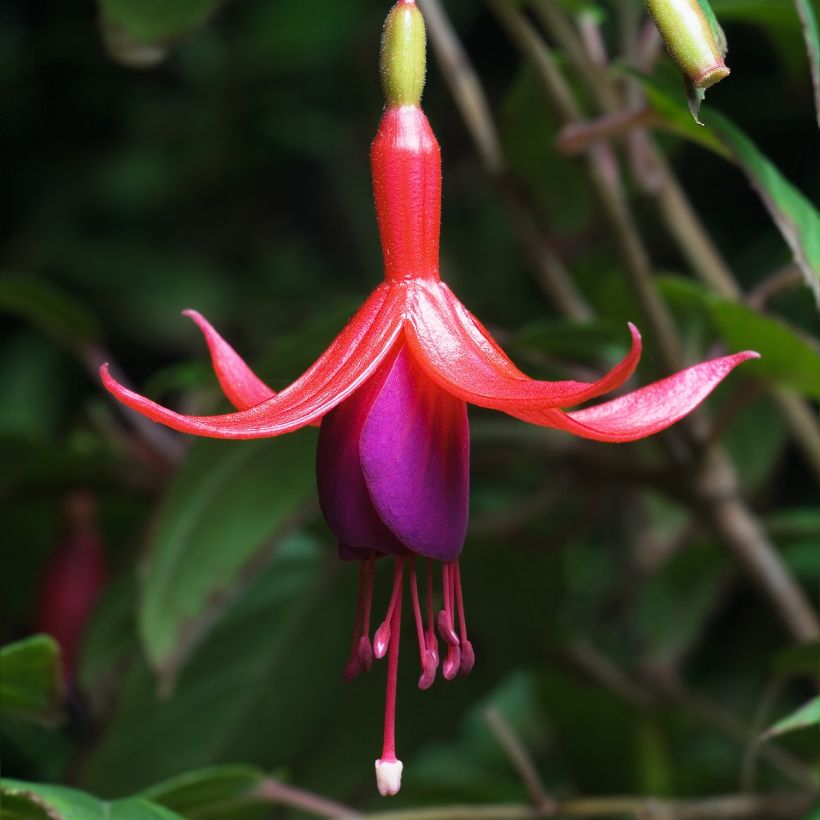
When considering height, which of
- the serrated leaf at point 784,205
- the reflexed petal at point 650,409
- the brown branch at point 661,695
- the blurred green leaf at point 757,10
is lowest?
the brown branch at point 661,695

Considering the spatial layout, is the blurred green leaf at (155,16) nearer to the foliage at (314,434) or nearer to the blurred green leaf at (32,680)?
the foliage at (314,434)

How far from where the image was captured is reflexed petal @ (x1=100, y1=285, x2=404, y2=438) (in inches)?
15.5

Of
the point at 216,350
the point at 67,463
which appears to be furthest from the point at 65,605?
the point at 216,350

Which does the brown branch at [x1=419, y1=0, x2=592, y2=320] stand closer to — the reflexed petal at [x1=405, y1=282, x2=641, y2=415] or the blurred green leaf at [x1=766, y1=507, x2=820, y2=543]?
the blurred green leaf at [x1=766, y1=507, x2=820, y2=543]

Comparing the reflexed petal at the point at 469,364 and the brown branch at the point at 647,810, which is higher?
the reflexed petal at the point at 469,364

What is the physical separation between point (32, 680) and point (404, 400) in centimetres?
26

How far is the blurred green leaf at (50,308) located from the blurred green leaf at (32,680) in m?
0.36

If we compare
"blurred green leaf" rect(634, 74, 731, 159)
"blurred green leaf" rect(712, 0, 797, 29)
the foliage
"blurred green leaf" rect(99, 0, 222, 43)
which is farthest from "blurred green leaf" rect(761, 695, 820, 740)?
"blurred green leaf" rect(99, 0, 222, 43)

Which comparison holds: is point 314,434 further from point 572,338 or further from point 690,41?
point 690,41

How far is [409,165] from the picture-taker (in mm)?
503

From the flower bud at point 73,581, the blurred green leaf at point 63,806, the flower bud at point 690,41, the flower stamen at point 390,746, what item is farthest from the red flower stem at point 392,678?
the flower bud at point 73,581

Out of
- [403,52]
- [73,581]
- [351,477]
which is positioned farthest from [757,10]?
[73,581]

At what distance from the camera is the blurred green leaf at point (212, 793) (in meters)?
0.57

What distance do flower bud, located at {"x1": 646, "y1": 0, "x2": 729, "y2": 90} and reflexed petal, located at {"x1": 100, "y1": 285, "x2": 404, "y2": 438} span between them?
144mm
